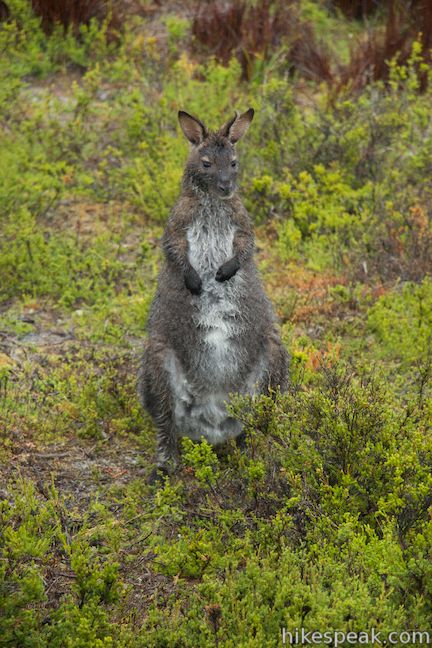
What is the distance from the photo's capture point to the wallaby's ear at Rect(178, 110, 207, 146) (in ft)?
21.5

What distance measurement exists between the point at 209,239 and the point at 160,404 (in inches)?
45.2

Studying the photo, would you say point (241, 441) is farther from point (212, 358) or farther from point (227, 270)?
point (227, 270)

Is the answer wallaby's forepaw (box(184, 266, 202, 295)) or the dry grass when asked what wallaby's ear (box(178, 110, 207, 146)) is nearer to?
wallaby's forepaw (box(184, 266, 202, 295))

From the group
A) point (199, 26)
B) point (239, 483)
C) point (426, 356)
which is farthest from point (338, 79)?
A: point (239, 483)

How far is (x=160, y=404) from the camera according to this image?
6211 mm

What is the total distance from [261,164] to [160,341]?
428 centimetres

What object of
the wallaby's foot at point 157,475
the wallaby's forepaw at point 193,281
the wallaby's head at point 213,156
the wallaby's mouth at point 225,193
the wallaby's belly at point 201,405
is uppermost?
the wallaby's head at point 213,156

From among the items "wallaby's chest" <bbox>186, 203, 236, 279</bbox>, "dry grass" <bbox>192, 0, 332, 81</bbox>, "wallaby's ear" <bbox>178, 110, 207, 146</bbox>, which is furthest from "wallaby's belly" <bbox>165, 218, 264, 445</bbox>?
"dry grass" <bbox>192, 0, 332, 81</bbox>

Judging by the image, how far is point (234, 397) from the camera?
5906 millimetres

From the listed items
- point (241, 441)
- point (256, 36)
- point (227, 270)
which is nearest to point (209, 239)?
point (227, 270)

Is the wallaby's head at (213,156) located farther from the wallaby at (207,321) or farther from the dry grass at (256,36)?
the dry grass at (256,36)

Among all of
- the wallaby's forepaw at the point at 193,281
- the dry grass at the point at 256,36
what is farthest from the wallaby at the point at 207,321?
the dry grass at the point at 256,36

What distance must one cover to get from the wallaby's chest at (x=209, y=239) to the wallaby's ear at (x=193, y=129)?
534mm

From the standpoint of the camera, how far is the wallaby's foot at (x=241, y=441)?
21.0 ft
